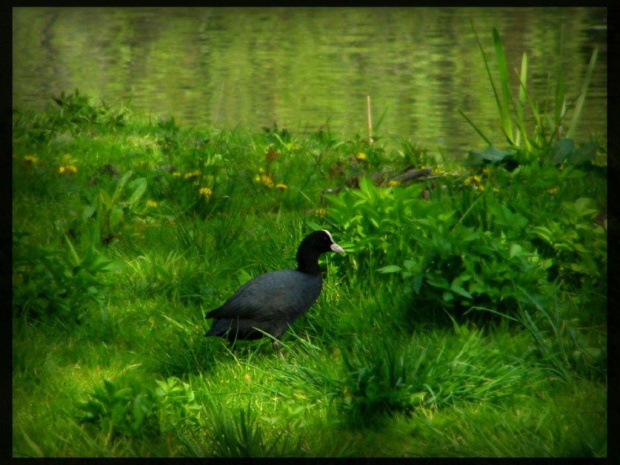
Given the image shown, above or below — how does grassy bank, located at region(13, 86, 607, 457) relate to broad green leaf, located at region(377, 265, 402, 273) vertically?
below

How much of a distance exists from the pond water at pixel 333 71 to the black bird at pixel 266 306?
9.61 feet

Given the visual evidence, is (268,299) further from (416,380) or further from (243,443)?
(243,443)

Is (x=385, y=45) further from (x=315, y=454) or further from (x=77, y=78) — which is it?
(x=315, y=454)

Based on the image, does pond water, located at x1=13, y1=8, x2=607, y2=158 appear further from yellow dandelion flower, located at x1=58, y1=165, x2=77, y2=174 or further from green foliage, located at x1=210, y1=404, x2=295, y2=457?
green foliage, located at x1=210, y1=404, x2=295, y2=457

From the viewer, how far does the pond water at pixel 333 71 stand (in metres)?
8.61

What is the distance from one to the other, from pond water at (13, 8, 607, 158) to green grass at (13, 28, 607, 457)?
1481 mm

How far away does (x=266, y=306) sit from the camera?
4.15 m

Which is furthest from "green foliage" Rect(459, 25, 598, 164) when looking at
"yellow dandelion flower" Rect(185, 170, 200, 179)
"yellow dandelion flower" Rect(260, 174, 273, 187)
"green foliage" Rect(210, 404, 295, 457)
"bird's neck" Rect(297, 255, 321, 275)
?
"green foliage" Rect(210, 404, 295, 457)

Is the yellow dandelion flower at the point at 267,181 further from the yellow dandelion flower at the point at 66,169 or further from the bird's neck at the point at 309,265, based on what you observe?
the bird's neck at the point at 309,265

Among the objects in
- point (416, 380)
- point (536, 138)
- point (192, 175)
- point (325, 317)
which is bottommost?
point (325, 317)

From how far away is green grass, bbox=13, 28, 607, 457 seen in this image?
11.3ft

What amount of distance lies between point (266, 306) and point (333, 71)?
24.4 feet

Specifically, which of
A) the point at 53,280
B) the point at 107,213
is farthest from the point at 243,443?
the point at 107,213

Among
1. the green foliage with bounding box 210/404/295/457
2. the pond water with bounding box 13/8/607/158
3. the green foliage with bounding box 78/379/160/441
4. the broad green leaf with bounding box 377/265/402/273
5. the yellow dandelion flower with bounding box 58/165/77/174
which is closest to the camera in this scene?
the green foliage with bounding box 210/404/295/457
